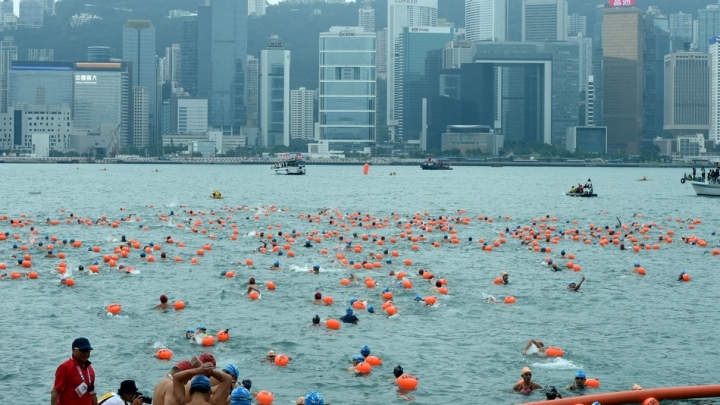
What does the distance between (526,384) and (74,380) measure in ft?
44.9

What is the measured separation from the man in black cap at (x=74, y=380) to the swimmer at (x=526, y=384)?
13.3 meters

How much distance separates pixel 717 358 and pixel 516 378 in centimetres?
714

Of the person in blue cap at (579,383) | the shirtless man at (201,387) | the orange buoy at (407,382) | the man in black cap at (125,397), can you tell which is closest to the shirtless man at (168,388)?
the shirtless man at (201,387)

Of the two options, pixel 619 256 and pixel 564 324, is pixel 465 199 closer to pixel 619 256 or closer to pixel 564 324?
pixel 619 256

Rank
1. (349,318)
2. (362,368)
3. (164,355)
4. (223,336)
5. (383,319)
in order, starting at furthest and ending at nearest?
(383,319), (349,318), (223,336), (164,355), (362,368)

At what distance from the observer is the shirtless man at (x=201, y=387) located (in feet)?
55.8

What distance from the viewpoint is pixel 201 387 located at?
17.0m

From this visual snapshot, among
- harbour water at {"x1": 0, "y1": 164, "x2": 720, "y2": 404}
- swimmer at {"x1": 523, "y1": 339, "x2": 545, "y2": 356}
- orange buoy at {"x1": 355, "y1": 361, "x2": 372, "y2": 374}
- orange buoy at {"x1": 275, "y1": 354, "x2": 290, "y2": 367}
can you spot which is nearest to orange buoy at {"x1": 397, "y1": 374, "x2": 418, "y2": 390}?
harbour water at {"x1": 0, "y1": 164, "x2": 720, "y2": 404}

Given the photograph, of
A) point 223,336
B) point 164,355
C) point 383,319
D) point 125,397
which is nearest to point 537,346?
point 383,319

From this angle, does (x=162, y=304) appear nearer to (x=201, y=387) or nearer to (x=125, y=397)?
(x=125, y=397)

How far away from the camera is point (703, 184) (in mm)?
113438

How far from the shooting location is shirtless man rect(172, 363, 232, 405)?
17016 mm

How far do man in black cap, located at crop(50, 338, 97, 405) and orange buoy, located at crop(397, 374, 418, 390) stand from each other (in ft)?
38.0

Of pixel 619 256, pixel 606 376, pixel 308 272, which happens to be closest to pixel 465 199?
pixel 619 256
